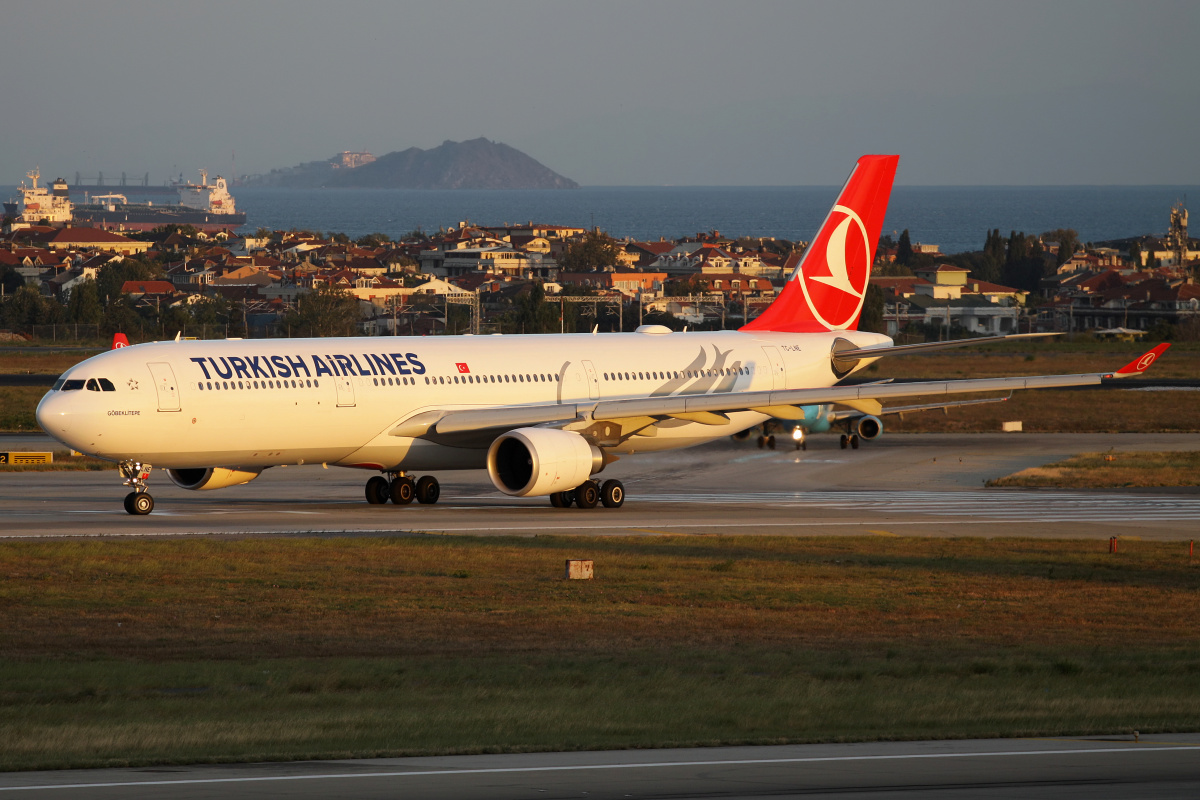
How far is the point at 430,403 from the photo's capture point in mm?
36750

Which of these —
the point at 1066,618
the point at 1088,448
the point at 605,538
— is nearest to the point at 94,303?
the point at 1088,448

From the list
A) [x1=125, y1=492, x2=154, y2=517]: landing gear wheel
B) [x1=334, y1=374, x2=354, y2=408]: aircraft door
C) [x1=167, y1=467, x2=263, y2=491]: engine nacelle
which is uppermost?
[x1=334, y1=374, x2=354, y2=408]: aircraft door

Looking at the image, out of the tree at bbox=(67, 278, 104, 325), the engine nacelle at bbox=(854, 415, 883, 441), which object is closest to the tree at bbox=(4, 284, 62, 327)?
the tree at bbox=(67, 278, 104, 325)

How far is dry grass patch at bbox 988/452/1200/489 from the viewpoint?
1741 inches

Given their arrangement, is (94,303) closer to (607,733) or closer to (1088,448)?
(1088,448)

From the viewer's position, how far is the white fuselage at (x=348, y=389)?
108 ft

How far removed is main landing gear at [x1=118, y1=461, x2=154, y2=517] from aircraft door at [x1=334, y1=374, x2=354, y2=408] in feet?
15.2


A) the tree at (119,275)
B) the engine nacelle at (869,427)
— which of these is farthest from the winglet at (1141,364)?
the tree at (119,275)

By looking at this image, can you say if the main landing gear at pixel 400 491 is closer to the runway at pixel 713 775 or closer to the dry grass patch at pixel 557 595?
the dry grass patch at pixel 557 595

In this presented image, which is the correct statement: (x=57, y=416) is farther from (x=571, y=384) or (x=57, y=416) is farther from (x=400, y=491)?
(x=571, y=384)

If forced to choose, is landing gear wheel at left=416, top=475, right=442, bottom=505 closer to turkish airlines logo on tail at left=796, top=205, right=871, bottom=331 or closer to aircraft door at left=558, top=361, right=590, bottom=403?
aircraft door at left=558, top=361, right=590, bottom=403

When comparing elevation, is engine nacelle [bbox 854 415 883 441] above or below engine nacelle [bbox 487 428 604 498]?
below

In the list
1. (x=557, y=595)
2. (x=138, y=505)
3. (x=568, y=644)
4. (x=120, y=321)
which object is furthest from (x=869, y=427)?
(x=120, y=321)

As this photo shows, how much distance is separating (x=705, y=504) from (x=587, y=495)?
3306 mm
